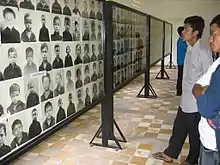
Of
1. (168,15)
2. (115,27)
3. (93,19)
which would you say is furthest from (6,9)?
(168,15)

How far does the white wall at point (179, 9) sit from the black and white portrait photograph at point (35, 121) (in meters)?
10.1

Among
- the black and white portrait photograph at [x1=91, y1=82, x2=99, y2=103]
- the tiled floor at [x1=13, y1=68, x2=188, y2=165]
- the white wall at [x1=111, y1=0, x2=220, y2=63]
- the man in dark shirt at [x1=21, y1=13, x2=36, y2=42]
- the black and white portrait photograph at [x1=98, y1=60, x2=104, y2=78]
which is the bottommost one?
the tiled floor at [x1=13, y1=68, x2=188, y2=165]

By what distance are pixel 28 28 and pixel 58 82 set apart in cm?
55

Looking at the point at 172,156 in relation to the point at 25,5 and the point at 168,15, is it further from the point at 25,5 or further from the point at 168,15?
the point at 168,15

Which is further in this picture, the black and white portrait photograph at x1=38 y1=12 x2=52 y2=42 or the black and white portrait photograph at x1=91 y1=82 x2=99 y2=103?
the black and white portrait photograph at x1=91 y1=82 x2=99 y2=103

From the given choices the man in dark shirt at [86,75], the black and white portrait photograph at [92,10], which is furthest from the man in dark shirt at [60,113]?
the black and white portrait photograph at [92,10]

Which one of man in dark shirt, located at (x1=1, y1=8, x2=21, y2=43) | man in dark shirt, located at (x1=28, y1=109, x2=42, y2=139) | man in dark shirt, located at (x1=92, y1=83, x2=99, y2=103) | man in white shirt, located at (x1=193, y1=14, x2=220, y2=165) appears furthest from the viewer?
man in dark shirt, located at (x1=92, y1=83, x2=99, y2=103)

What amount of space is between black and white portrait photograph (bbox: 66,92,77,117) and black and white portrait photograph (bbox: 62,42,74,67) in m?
0.28

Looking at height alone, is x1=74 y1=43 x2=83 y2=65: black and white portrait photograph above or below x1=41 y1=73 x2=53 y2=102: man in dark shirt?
above

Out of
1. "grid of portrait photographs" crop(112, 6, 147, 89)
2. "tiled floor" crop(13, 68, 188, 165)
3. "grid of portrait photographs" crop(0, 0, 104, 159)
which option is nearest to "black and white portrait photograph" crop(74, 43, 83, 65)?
Answer: "grid of portrait photographs" crop(0, 0, 104, 159)

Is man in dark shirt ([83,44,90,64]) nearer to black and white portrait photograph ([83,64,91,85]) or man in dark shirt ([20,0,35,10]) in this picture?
black and white portrait photograph ([83,64,91,85])

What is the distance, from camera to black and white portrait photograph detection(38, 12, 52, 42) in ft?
6.37

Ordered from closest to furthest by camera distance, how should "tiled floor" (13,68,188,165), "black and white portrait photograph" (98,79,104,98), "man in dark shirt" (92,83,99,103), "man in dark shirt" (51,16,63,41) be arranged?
1. "man in dark shirt" (51,16,63,41)
2. "tiled floor" (13,68,188,165)
3. "man in dark shirt" (92,83,99,103)
4. "black and white portrait photograph" (98,79,104,98)

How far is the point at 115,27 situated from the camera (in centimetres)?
329
